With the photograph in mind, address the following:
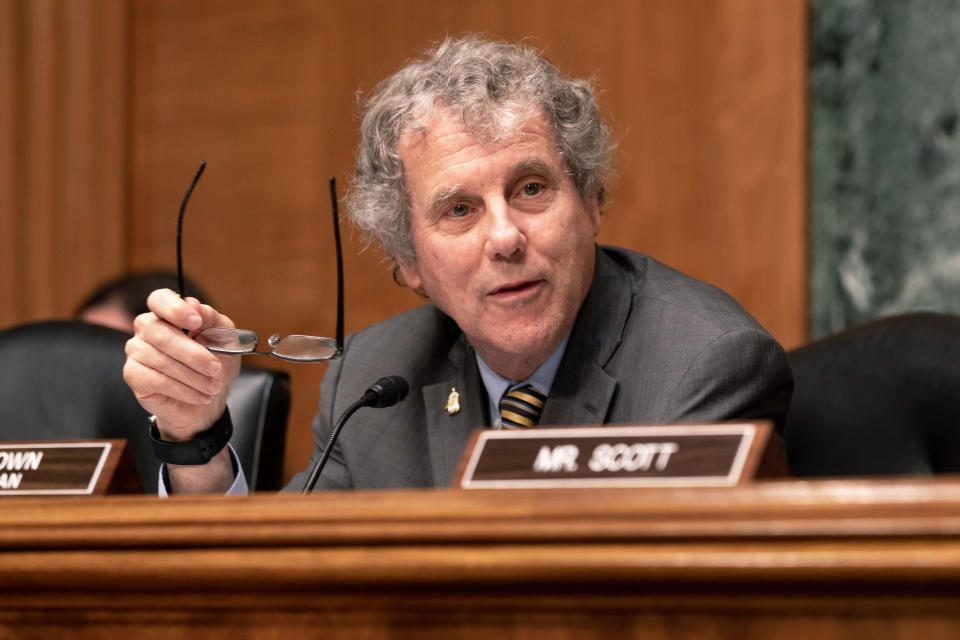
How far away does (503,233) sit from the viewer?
1.58 meters

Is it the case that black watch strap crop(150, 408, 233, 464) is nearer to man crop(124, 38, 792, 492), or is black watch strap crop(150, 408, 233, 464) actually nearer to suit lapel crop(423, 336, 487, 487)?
man crop(124, 38, 792, 492)

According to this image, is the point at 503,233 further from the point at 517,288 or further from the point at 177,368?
the point at 177,368

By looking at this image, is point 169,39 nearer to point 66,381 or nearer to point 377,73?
point 377,73

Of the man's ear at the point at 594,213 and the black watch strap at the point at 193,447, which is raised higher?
the man's ear at the point at 594,213

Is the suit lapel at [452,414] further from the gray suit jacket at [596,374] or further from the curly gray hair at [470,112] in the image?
the curly gray hair at [470,112]

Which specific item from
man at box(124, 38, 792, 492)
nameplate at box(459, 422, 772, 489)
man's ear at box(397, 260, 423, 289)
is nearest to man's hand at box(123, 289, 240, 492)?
man at box(124, 38, 792, 492)

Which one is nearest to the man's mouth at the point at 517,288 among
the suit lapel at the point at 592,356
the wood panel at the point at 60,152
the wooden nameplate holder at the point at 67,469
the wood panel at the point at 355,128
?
the suit lapel at the point at 592,356

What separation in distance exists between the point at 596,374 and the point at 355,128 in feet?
6.70

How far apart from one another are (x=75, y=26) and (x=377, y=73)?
1140 millimetres

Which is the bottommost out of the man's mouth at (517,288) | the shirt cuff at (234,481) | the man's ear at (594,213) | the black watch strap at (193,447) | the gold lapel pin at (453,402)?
the shirt cuff at (234,481)

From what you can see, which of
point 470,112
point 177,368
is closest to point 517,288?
point 470,112

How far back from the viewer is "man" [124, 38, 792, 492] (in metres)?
1.46

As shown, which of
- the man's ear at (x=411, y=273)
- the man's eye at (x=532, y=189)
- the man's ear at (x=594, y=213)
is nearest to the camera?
the man's eye at (x=532, y=189)

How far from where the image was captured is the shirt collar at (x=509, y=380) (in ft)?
5.63
